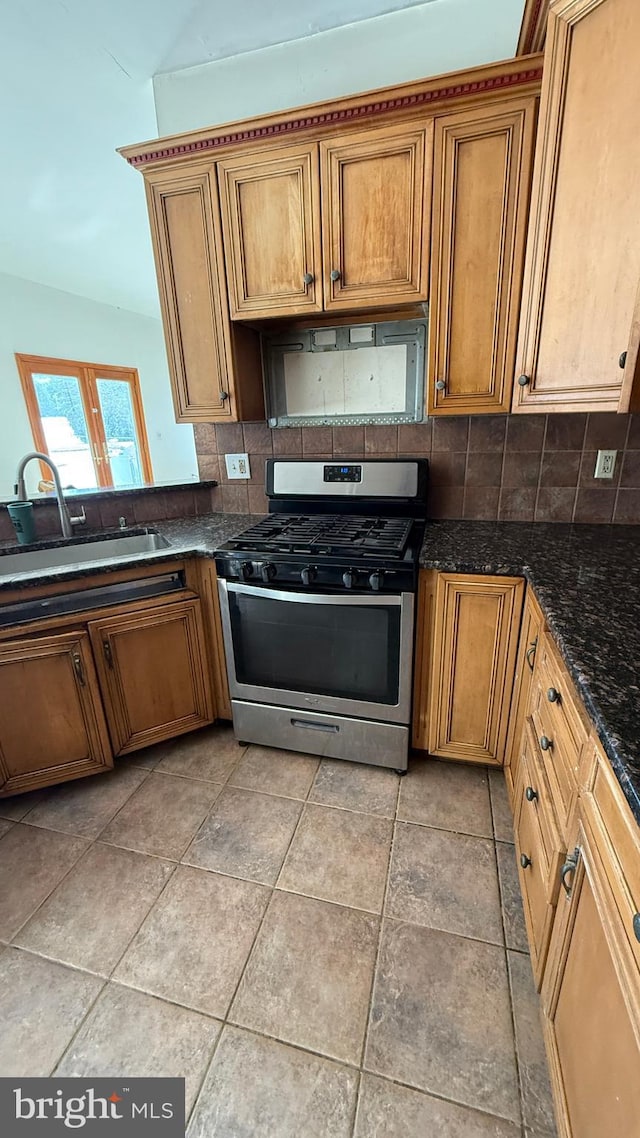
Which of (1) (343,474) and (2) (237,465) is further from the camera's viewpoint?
(2) (237,465)

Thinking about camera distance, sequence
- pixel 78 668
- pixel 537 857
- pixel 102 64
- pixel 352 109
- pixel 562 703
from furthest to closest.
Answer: pixel 102 64 → pixel 78 668 → pixel 352 109 → pixel 537 857 → pixel 562 703

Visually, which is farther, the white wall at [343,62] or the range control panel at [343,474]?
the range control panel at [343,474]

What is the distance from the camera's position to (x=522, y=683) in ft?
4.72

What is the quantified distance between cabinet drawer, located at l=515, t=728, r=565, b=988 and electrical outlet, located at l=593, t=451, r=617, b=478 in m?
1.09

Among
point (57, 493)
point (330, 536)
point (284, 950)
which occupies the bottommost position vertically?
point (284, 950)

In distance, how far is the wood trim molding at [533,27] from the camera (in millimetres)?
1287

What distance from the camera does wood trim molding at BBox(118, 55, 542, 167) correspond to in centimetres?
133

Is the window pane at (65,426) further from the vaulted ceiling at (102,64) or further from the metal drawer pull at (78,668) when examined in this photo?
the metal drawer pull at (78,668)

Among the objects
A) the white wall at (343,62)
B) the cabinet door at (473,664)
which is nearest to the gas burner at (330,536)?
the cabinet door at (473,664)

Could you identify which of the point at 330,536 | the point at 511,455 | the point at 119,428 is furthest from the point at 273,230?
the point at 119,428

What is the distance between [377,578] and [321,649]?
0.37 meters

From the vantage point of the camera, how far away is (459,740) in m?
1.67

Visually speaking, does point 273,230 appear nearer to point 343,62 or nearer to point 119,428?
point 343,62

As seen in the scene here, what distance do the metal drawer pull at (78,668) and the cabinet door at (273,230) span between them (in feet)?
4.63
